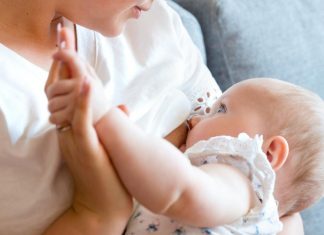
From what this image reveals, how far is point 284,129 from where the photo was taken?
3.33 feet

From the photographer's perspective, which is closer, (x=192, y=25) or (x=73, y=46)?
(x=73, y=46)

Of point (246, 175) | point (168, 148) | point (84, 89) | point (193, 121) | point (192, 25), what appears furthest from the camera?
point (192, 25)

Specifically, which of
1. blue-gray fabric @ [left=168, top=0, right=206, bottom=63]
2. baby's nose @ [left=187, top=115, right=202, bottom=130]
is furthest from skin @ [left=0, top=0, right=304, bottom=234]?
blue-gray fabric @ [left=168, top=0, right=206, bottom=63]

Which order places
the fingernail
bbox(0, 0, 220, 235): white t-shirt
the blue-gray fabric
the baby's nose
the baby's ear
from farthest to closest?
1. the blue-gray fabric
2. the baby's nose
3. the baby's ear
4. bbox(0, 0, 220, 235): white t-shirt
5. the fingernail

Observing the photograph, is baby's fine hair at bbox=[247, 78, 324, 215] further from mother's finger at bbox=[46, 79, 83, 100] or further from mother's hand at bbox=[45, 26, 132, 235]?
mother's finger at bbox=[46, 79, 83, 100]

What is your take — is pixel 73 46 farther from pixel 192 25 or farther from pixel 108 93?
pixel 192 25

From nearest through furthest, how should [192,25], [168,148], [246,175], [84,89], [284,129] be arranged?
[84,89]
[168,148]
[246,175]
[284,129]
[192,25]

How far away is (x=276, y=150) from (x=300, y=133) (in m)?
0.07

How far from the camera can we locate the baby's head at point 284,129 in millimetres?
1016

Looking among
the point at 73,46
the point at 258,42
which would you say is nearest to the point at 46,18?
the point at 73,46

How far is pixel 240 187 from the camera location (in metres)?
0.88

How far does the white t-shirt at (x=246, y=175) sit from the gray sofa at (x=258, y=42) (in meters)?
0.65

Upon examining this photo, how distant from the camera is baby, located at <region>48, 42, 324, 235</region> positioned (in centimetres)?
75

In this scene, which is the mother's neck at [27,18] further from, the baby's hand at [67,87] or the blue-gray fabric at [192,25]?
the blue-gray fabric at [192,25]
